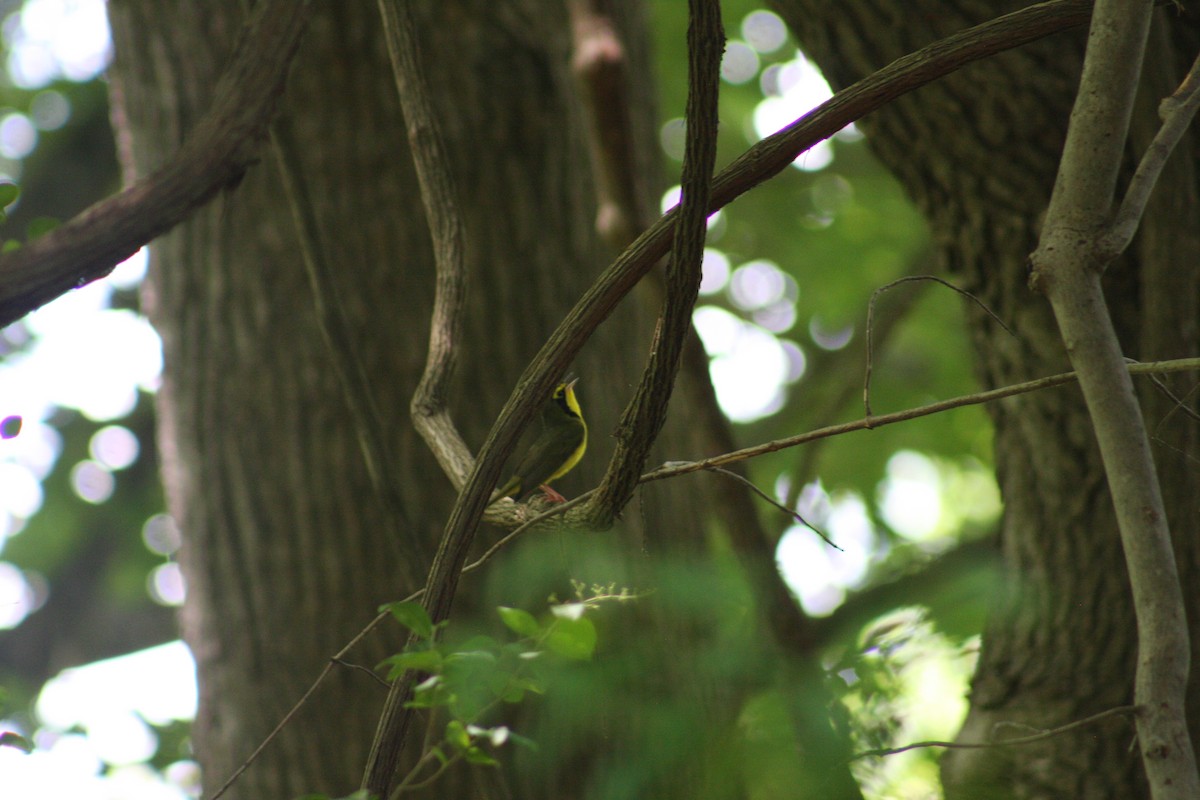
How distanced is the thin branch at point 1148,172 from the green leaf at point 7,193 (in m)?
1.55

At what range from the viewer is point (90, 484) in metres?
8.30

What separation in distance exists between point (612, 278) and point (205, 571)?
2.33 meters

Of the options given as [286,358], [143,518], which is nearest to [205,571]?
[286,358]

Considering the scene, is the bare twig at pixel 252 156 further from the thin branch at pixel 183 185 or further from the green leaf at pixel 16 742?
the green leaf at pixel 16 742

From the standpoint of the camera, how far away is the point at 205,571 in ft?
11.0

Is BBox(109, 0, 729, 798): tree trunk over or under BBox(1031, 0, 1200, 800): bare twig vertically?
over

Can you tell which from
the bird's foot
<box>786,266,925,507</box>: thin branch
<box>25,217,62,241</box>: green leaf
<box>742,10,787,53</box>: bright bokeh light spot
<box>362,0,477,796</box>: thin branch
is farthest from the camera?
<box>742,10,787,53</box>: bright bokeh light spot

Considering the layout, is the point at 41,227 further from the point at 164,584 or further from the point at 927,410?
the point at 164,584

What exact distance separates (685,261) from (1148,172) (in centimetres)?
62

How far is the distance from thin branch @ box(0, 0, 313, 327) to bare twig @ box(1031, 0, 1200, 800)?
138 cm

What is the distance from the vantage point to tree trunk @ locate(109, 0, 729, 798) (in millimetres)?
3197

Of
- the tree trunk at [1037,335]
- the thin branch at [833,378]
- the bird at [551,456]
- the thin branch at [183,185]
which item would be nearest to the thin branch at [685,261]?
the thin branch at [183,185]

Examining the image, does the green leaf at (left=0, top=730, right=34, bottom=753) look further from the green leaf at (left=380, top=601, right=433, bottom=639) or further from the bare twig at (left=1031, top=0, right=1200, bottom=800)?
the bare twig at (left=1031, top=0, right=1200, bottom=800)

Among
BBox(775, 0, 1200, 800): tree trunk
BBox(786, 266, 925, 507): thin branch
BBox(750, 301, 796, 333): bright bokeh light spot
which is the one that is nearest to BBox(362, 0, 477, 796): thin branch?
BBox(775, 0, 1200, 800): tree trunk
